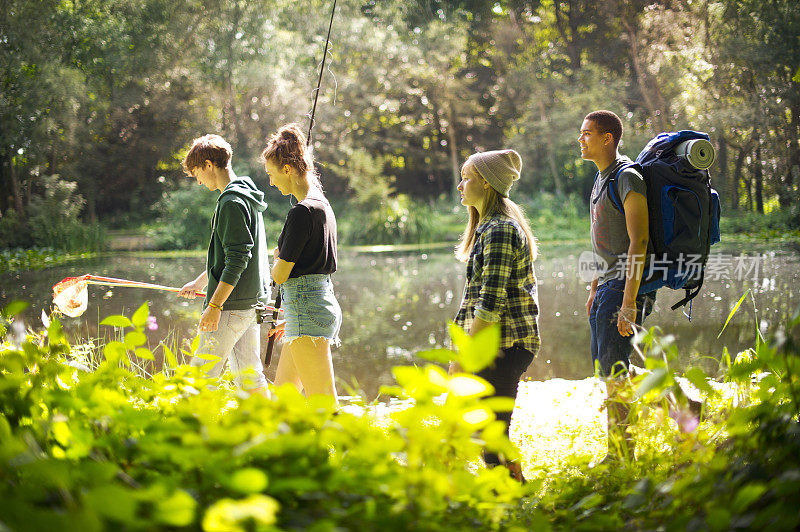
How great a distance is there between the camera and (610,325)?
207 centimetres

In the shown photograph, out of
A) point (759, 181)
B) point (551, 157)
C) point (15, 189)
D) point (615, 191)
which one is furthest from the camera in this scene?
point (551, 157)

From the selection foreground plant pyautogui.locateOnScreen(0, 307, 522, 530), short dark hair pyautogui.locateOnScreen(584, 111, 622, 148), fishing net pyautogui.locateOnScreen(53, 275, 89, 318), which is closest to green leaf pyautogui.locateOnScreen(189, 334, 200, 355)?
foreground plant pyautogui.locateOnScreen(0, 307, 522, 530)

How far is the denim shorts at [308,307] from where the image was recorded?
2.15m

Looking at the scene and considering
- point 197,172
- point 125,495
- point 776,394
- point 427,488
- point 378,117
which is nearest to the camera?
point 125,495

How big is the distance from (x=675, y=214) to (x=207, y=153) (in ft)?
5.42

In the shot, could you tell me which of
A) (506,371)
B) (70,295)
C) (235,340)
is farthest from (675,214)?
(70,295)

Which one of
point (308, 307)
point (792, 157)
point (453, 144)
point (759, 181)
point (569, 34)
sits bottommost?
point (308, 307)

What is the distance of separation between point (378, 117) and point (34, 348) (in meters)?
13.6

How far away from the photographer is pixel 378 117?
14.0 metres

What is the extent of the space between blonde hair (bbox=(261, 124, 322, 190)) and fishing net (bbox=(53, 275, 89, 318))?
2.78 feet

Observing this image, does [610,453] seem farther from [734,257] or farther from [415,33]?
[415,33]

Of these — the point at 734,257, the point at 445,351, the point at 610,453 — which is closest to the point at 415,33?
the point at 734,257

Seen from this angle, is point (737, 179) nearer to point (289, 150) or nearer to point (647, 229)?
point (647, 229)

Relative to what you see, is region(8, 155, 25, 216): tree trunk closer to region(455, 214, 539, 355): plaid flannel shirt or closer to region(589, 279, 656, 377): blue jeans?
region(455, 214, 539, 355): plaid flannel shirt
